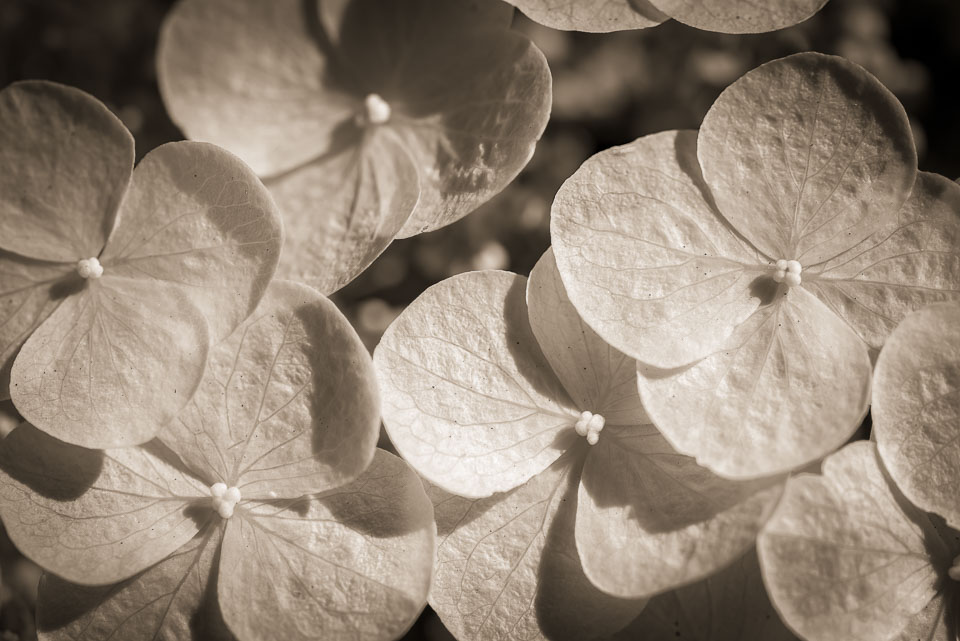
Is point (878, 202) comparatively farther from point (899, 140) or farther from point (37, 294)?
point (37, 294)

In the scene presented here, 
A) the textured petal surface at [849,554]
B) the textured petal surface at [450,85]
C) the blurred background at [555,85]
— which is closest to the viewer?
the textured petal surface at [849,554]

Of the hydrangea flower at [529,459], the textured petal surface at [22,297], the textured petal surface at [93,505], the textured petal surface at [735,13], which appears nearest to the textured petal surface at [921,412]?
the hydrangea flower at [529,459]

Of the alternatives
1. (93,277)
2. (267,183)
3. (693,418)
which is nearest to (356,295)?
(267,183)

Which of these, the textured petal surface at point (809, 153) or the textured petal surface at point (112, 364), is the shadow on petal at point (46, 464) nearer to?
the textured petal surface at point (112, 364)

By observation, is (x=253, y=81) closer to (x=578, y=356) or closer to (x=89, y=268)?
(x=89, y=268)

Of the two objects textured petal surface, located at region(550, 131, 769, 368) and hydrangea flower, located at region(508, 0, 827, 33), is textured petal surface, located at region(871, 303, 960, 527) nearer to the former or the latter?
textured petal surface, located at region(550, 131, 769, 368)
